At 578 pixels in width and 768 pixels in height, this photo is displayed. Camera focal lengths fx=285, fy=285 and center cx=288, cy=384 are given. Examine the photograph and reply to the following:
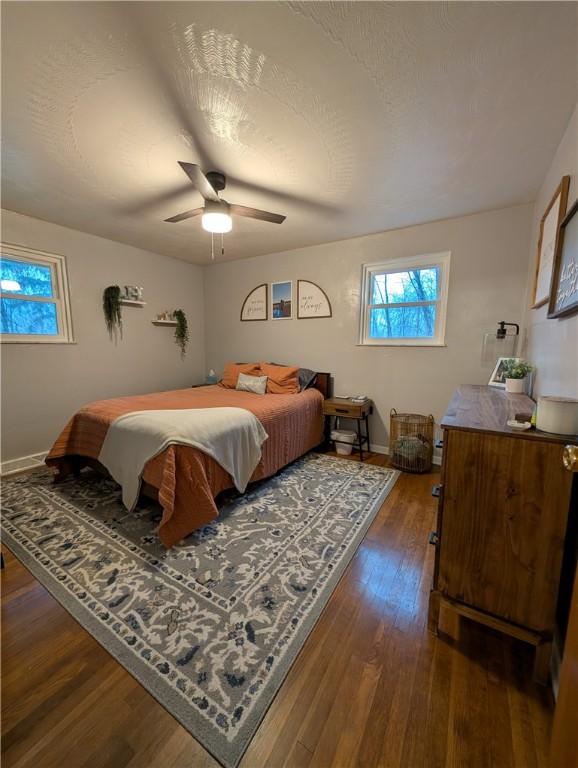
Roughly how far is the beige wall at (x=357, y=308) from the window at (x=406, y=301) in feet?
0.28

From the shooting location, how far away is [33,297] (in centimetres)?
300

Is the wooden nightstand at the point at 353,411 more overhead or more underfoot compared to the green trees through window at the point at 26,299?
more underfoot

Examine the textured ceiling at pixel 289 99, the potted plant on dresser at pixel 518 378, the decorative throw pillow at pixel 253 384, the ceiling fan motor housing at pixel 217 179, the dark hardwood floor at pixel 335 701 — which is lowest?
the dark hardwood floor at pixel 335 701

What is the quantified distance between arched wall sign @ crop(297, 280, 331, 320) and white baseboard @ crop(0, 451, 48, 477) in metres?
3.34

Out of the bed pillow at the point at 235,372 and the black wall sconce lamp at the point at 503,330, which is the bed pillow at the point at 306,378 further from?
the black wall sconce lamp at the point at 503,330

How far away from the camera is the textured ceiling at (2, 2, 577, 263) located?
3.66ft

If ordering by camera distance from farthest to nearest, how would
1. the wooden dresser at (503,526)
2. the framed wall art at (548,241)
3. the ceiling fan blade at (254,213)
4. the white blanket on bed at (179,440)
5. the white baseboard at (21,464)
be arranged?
the white baseboard at (21,464) → the ceiling fan blade at (254,213) → the white blanket on bed at (179,440) → the framed wall art at (548,241) → the wooden dresser at (503,526)

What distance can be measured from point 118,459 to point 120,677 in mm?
1343

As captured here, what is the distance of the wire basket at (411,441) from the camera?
290 cm

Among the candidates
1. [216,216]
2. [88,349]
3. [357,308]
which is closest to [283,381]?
[357,308]

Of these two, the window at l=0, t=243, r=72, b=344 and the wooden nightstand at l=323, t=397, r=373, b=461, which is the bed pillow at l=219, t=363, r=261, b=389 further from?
the window at l=0, t=243, r=72, b=344

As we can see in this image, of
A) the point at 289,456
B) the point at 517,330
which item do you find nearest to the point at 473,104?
the point at 517,330

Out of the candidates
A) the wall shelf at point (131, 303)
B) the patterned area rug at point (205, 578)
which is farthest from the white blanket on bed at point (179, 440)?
the wall shelf at point (131, 303)

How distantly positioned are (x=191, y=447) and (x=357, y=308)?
2477mm
